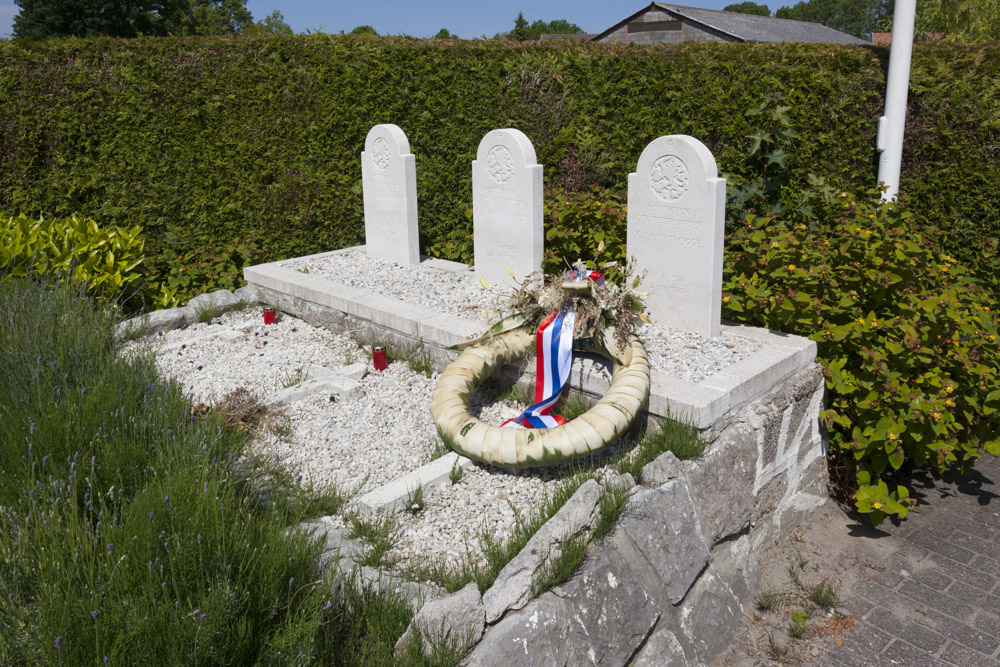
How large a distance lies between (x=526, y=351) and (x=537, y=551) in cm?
Result: 186

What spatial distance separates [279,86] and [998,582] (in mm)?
7323

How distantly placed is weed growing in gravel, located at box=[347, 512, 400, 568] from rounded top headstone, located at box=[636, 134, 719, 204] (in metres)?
2.72

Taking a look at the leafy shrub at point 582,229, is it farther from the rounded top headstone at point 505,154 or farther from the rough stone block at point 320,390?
the rough stone block at point 320,390

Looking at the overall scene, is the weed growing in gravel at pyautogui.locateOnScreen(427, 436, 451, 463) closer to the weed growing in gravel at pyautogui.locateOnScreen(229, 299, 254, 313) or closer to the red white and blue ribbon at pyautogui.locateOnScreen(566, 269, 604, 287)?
the red white and blue ribbon at pyautogui.locateOnScreen(566, 269, 604, 287)

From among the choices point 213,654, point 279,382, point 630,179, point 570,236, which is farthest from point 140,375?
point 570,236

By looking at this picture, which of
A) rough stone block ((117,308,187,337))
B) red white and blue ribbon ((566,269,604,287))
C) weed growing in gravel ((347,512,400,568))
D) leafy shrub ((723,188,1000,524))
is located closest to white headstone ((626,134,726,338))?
leafy shrub ((723,188,1000,524))

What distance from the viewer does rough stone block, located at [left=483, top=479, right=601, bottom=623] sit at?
2682mm

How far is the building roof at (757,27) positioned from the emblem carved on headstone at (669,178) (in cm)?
1652

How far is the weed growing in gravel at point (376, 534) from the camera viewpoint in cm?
305

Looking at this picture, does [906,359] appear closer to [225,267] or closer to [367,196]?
[367,196]

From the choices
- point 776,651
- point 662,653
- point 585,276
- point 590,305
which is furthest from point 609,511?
point 585,276

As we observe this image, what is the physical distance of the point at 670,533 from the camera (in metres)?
3.25

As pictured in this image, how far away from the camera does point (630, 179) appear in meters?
4.88

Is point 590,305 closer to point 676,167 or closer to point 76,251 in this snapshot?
point 676,167
